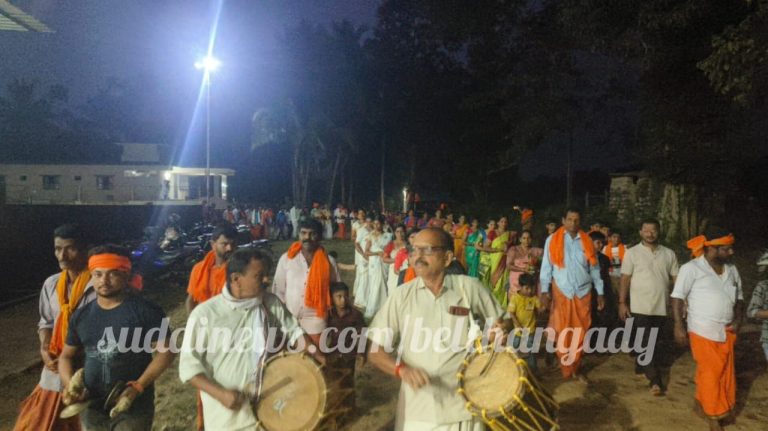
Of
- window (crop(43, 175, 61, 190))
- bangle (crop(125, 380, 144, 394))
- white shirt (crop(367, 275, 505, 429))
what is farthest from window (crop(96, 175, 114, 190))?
white shirt (crop(367, 275, 505, 429))

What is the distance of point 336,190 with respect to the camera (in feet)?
151

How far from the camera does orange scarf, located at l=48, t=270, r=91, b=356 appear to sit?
3.91 m

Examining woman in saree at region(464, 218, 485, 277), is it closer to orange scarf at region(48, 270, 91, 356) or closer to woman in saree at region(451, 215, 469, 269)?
woman in saree at region(451, 215, 469, 269)

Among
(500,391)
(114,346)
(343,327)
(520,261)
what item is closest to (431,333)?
(500,391)

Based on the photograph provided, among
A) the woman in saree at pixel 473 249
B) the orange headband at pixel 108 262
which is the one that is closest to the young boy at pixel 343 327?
the orange headband at pixel 108 262

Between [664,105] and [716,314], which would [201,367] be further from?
[664,105]

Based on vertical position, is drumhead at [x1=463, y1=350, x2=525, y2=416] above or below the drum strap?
below

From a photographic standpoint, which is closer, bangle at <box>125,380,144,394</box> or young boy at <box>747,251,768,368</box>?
bangle at <box>125,380,144,394</box>

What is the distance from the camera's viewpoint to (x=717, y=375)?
17.2 feet

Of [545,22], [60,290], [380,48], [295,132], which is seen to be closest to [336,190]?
[295,132]

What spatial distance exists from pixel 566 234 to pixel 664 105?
11.2 m

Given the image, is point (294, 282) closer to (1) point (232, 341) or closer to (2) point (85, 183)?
(1) point (232, 341)

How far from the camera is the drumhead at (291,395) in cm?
315

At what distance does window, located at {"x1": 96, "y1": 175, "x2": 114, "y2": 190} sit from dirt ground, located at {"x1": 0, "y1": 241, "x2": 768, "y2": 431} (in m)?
32.0
